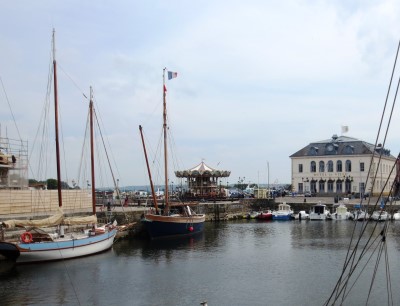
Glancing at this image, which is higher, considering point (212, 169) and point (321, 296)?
point (212, 169)

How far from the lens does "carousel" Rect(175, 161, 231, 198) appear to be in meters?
83.3

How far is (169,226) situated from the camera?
49.5 m

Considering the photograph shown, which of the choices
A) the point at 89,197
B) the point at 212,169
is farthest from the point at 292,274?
the point at 212,169

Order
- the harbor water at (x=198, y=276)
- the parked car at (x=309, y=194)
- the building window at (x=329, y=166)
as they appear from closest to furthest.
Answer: the harbor water at (x=198, y=276) < the parked car at (x=309, y=194) < the building window at (x=329, y=166)

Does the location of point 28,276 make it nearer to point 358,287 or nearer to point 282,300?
point 282,300

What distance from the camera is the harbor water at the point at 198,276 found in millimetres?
24047

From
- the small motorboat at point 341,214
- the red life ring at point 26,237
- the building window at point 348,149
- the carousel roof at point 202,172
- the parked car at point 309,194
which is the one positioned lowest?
the small motorboat at point 341,214

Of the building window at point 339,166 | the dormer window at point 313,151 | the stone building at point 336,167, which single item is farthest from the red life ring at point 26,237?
the dormer window at point 313,151

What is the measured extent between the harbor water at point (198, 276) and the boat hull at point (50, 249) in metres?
0.71

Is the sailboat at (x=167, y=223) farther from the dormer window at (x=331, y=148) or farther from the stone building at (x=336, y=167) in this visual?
the dormer window at (x=331, y=148)

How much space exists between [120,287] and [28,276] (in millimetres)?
6342

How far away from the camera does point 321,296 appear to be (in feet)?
79.3

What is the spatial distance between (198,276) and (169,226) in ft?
66.2

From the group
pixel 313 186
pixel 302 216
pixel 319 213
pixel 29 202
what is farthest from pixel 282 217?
pixel 29 202
